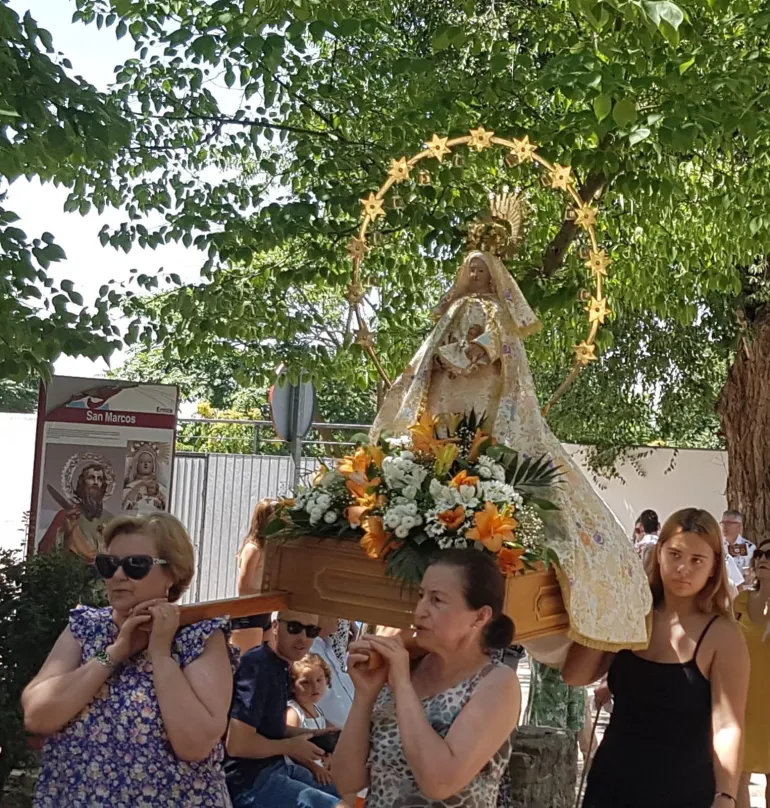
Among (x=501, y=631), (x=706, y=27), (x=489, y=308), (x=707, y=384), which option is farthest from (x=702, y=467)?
(x=501, y=631)

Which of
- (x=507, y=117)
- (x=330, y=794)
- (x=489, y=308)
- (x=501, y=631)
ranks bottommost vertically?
(x=330, y=794)

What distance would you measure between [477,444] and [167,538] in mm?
1311

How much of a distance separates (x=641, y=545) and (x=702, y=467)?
7.98 m

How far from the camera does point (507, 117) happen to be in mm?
6762

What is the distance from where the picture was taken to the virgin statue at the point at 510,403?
156 inches

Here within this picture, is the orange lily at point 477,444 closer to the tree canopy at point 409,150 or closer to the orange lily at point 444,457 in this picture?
the orange lily at point 444,457

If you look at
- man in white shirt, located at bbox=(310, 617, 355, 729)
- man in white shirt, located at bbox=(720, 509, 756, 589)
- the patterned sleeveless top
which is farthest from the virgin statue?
man in white shirt, located at bbox=(720, 509, 756, 589)

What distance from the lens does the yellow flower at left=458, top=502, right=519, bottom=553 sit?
342cm

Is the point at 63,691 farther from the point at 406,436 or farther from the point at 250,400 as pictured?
the point at 250,400

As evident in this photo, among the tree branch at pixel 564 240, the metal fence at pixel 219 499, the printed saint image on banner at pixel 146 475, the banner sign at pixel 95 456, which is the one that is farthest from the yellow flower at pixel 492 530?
the metal fence at pixel 219 499

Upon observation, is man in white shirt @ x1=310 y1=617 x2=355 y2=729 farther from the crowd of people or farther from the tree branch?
the tree branch

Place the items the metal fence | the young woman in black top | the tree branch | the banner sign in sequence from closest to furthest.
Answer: the young woman in black top
the banner sign
the tree branch
the metal fence

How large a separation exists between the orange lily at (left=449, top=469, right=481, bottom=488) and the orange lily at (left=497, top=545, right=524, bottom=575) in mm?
249

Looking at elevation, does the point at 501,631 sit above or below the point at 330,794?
above
